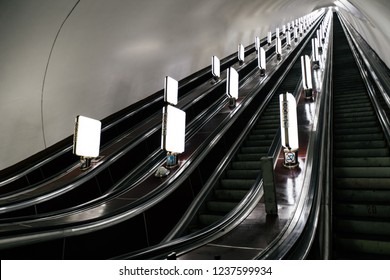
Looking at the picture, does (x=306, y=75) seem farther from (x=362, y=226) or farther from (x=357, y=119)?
(x=362, y=226)

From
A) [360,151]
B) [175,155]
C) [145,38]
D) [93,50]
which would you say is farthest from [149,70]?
[360,151]

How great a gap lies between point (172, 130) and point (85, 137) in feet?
4.58

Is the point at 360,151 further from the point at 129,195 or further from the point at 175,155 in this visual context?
the point at 129,195

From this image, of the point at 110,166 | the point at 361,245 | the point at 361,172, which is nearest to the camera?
the point at 361,245

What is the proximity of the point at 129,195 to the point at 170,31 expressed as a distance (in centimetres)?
636

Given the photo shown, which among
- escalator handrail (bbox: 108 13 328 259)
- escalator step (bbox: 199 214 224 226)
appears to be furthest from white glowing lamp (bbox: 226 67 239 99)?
escalator step (bbox: 199 214 224 226)

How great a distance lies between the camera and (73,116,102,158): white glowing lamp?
5.05 meters

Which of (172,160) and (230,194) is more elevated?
(172,160)

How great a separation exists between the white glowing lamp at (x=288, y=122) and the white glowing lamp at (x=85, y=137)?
293cm

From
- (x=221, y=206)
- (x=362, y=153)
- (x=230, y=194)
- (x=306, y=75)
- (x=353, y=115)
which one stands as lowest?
(x=221, y=206)

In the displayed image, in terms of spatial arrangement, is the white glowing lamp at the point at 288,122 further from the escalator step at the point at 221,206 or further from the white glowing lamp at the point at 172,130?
the white glowing lamp at the point at 172,130

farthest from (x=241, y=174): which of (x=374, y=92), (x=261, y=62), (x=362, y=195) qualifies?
(x=261, y=62)

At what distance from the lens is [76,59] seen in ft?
21.2

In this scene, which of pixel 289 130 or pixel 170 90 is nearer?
pixel 289 130
